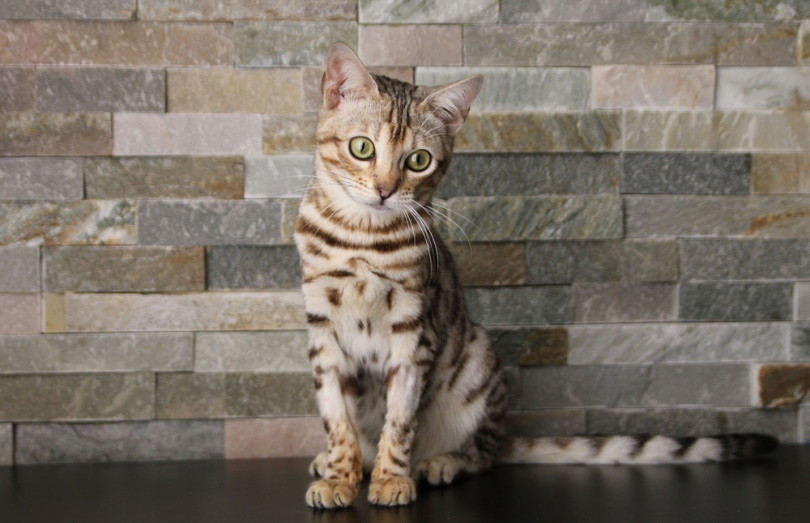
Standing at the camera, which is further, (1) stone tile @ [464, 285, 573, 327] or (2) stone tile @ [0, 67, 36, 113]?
(1) stone tile @ [464, 285, 573, 327]

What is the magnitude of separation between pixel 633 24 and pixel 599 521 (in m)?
1.24

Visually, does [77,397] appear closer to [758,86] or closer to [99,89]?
[99,89]

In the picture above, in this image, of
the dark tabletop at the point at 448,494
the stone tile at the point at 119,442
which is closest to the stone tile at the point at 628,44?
the dark tabletop at the point at 448,494

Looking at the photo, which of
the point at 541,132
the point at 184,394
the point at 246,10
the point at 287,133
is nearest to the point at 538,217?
the point at 541,132

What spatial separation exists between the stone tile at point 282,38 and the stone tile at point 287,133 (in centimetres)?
15

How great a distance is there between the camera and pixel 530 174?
2.11 metres

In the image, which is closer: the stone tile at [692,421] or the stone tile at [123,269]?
the stone tile at [123,269]

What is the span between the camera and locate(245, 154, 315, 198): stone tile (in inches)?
81.0

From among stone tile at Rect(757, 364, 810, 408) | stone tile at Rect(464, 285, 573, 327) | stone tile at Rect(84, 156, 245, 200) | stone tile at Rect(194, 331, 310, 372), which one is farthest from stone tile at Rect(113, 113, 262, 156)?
stone tile at Rect(757, 364, 810, 408)

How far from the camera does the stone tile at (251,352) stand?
2072 millimetres

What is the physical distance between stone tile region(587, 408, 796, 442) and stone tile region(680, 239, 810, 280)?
0.35 metres

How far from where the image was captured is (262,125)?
6.75ft

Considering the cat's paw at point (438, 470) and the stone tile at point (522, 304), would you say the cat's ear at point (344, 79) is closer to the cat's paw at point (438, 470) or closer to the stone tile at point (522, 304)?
the stone tile at point (522, 304)

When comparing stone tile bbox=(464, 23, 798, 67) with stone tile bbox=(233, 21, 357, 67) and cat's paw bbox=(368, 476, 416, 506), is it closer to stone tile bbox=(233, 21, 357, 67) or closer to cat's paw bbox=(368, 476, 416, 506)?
stone tile bbox=(233, 21, 357, 67)
